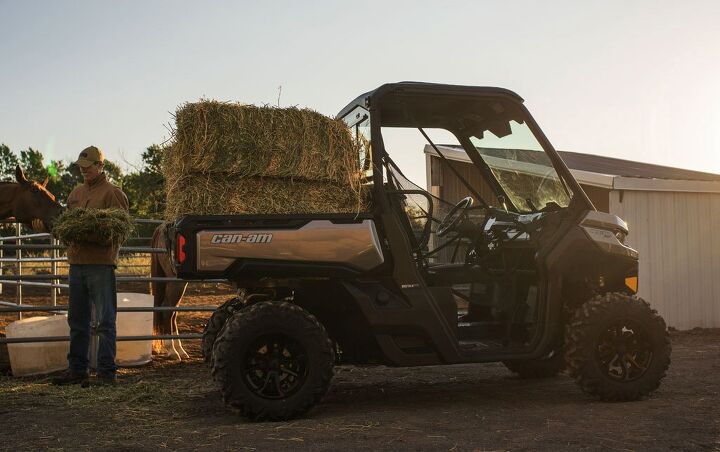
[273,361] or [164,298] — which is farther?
[164,298]

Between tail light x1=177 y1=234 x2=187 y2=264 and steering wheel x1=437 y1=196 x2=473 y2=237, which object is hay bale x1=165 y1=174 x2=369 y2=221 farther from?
steering wheel x1=437 y1=196 x2=473 y2=237

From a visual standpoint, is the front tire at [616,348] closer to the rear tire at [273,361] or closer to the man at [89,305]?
the rear tire at [273,361]

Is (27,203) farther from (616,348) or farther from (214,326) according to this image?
(616,348)

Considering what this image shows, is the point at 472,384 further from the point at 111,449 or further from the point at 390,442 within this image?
the point at 111,449

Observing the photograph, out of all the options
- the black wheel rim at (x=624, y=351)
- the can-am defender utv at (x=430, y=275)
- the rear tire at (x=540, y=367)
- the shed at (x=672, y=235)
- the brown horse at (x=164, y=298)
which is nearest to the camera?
the can-am defender utv at (x=430, y=275)

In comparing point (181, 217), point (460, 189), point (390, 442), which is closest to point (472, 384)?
point (390, 442)

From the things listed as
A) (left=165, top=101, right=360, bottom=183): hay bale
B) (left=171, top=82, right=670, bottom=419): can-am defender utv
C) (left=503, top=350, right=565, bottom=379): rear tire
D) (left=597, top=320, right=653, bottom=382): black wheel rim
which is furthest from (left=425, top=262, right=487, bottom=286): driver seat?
(left=503, top=350, right=565, bottom=379): rear tire

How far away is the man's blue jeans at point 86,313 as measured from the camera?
6613mm

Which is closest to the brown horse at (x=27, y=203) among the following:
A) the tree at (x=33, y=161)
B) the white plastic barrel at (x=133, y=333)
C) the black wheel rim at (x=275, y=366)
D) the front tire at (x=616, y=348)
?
the white plastic barrel at (x=133, y=333)

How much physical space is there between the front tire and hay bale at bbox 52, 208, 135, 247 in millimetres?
3619

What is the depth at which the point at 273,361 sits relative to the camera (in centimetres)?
508

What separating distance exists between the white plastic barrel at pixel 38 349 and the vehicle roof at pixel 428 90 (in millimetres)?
3737

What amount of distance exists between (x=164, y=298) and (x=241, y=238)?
4.52m

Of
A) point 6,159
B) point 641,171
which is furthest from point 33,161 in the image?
point 641,171
